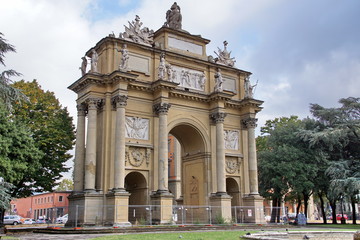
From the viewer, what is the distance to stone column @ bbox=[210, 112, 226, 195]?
33.2 m

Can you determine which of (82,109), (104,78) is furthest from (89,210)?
(104,78)

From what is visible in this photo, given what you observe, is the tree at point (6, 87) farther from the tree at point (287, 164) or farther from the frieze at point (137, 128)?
the tree at point (287, 164)

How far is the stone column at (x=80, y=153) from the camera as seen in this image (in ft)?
97.9

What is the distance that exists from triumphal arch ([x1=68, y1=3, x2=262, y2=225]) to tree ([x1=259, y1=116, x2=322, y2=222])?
4811mm

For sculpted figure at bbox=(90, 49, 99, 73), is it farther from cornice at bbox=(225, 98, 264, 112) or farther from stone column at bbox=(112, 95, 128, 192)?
cornice at bbox=(225, 98, 264, 112)

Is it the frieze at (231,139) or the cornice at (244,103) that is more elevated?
the cornice at (244,103)

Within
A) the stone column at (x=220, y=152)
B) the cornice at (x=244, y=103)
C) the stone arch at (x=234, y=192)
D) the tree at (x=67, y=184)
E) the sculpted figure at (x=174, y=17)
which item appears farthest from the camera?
the tree at (x=67, y=184)

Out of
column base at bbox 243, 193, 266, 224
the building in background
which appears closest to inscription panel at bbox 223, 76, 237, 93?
column base at bbox 243, 193, 266, 224

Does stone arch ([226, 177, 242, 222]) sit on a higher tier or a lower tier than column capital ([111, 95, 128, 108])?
lower

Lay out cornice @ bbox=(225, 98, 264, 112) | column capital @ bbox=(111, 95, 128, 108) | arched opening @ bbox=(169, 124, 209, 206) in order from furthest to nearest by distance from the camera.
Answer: cornice @ bbox=(225, 98, 264, 112) → arched opening @ bbox=(169, 124, 209, 206) → column capital @ bbox=(111, 95, 128, 108)

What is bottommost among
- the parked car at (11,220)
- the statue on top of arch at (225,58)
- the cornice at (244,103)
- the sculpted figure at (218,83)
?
the parked car at (11,220)

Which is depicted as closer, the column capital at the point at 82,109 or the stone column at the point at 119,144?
the stone column at the point at 119,144

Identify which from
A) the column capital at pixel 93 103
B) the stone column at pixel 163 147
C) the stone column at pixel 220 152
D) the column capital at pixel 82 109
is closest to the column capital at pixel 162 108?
Result: the stone column at pixel 163 147

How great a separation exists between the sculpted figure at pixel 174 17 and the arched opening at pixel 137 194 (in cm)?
1364
